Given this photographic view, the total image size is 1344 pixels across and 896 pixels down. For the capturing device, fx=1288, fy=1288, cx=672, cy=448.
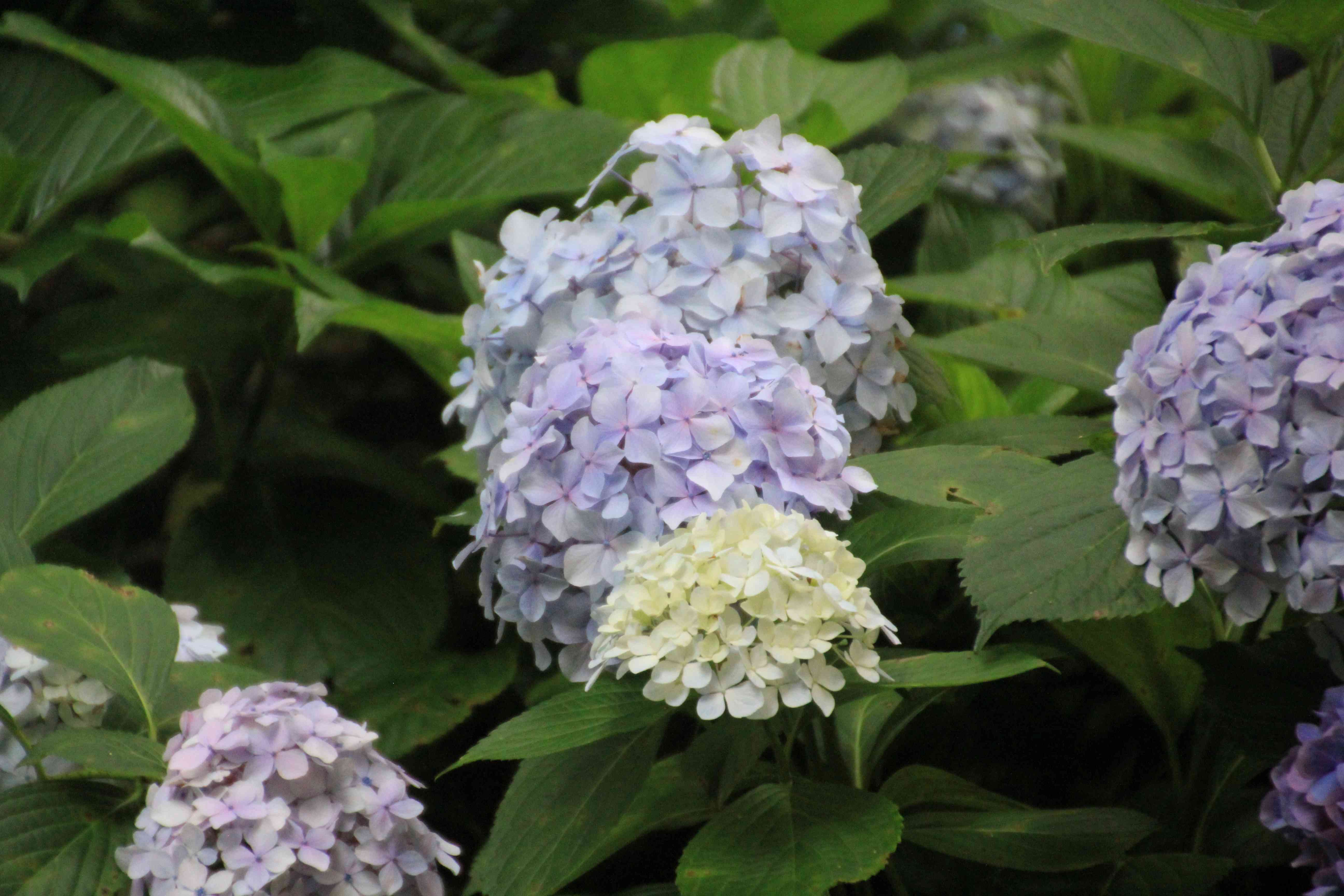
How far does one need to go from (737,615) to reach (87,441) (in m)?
0.76

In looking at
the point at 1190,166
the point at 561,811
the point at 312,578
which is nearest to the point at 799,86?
the point at 1190,166

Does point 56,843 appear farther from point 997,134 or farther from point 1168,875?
point 997,134

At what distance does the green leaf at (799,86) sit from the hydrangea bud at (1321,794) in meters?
0.91

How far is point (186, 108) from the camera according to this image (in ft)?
4.86

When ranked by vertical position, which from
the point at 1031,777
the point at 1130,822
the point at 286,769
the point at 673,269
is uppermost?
the point at 673,269

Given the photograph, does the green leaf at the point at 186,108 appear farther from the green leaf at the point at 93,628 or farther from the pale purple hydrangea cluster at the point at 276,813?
the pale purple hydrangea cluster at the point at 276,813

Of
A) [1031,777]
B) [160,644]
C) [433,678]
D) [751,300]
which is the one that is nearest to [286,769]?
[160,644]

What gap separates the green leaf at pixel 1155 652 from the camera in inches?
40.3

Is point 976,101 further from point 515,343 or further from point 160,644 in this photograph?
point 160,644

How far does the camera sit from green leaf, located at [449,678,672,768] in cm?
73

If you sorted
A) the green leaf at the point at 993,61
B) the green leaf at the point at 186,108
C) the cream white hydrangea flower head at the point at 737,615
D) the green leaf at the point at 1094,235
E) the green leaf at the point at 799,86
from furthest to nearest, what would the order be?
the green leaf at the point at 993,61, the green leaf at the point at 799,86, the green leaf at the point at 186,108, the green leaf at the point at 1094,235, the cream white hydrangea flower head at the point at 737,615

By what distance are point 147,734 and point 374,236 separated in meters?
0.79

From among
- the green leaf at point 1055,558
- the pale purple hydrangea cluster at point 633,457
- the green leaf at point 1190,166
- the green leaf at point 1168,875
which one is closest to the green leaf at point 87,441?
the pale purple hydrangea cluster at point 633,457

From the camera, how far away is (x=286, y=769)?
813 mm
